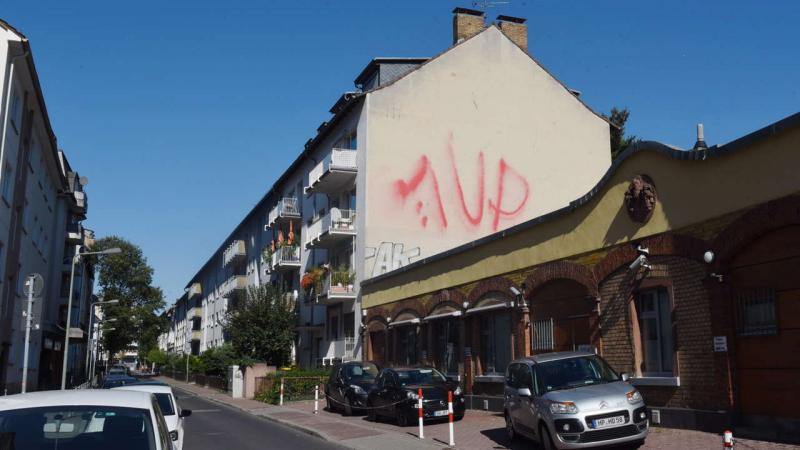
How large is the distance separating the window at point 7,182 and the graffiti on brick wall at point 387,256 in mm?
13717

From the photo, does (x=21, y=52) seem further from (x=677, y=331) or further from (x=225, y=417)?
(x=677, y=331)

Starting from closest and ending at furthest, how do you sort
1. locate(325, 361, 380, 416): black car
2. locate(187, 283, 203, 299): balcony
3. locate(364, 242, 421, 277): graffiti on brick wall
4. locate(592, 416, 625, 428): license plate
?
1. locate(592, 416, 625, 428): license plate
2. locate(325, 361, 380, 416): black car
3. locate(364, 242, 421, 277): graffiti on brick wall
4. locate(187, 283, 203, 299): balcony

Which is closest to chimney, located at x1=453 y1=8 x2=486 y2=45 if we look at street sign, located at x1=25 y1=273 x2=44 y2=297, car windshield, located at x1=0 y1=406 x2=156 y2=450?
street sign, located at x1=25 y1=273 x2=44 y2=297

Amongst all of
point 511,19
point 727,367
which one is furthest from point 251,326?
point 727,367

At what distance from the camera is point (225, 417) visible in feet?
79.4

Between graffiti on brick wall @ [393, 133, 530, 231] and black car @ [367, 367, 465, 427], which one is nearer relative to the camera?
black car @ [367, 367, 465, 427]

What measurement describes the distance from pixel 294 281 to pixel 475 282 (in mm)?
23634

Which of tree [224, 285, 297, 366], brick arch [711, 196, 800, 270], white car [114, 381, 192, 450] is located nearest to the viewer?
white car [114, 381, 192, 450]

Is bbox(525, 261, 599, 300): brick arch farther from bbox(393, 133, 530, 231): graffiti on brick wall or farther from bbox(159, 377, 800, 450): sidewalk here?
bbox(393, 133, 530, 231): graffiti on brick wall

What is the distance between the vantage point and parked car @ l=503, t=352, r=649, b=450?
37.8 ft

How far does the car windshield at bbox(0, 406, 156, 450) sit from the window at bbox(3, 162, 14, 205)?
21779 mm

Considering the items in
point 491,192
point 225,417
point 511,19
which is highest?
point 511,19

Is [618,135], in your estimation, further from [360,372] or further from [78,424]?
[78,424]

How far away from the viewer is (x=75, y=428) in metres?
5.44
